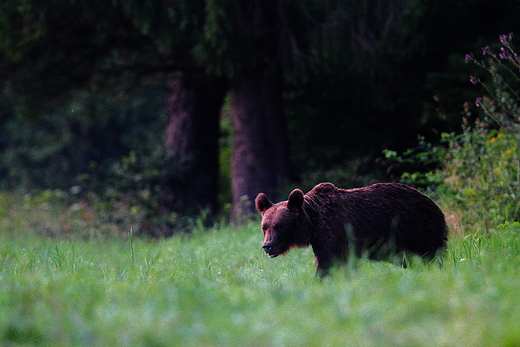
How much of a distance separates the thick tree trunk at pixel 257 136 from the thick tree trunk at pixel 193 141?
1.37 meters

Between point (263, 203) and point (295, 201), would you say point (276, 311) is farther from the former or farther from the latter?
point (263, 203)

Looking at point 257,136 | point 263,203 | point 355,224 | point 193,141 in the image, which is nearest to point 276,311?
point 355,224

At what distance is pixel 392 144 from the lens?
14516 mm

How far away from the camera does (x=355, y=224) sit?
629 cm

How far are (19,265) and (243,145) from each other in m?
8.21

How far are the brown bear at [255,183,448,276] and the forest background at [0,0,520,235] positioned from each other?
451 centimetres

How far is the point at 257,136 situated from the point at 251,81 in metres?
1.22

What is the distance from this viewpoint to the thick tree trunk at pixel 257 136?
1402 centimetres

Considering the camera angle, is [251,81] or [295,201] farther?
[251,81]

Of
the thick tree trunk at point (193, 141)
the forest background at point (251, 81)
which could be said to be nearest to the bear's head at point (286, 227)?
the forest background at point (251, 81)

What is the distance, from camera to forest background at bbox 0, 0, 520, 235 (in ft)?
40.9

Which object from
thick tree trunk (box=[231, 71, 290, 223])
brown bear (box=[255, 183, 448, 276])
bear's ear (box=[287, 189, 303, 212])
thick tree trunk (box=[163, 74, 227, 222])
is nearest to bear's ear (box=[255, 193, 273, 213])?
brown bear (box=[255, 183, 448, 276])

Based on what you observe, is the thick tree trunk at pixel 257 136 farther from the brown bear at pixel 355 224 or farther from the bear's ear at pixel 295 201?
the bear's ear at pixel 295 201

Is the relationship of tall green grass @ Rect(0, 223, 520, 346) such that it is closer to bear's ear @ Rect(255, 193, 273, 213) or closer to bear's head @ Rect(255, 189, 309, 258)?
bear's head @ Rect(255, 189, 309, 258)
